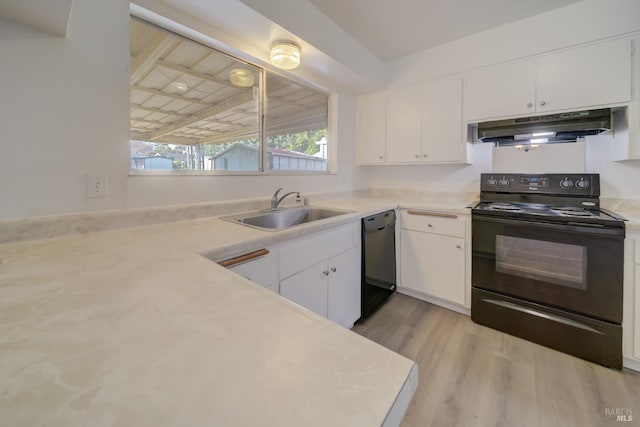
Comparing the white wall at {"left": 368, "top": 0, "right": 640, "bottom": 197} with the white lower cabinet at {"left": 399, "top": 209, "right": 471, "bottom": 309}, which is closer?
the white wall at {"left": 368, "top": 0, "right": 640, "bottom": 197}

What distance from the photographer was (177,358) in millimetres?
418

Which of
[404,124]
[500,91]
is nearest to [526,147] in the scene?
[500,91]

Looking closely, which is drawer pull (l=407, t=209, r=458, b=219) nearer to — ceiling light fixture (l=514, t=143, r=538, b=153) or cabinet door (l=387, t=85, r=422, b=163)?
cabinet door (l=387, t=85, r=422, b=163)

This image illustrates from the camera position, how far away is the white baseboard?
2237mm

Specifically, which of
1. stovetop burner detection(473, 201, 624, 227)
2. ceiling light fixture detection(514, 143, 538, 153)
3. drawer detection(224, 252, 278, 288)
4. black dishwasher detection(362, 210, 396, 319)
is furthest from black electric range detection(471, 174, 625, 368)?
drawer detection(224, 252, 278, 288)

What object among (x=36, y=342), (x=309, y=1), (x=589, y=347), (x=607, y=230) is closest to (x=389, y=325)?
(x=589, y=347)

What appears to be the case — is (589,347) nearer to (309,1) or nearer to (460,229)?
(460,229)

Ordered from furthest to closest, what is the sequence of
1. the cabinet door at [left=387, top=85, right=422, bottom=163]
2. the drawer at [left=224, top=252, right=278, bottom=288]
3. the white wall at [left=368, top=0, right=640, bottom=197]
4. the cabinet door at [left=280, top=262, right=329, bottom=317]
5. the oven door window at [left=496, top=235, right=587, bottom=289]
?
1. the cabinet door at [left=387, top=85, right=422, bottom=163]
2. the white wall at [left=368, top=0, right=640, bottom=197]
3. the oven door window at [left=496, top=235, right=587, bottom=289]
4. the cabinet door at [left=280, top=262, right=329, bottom=317]
5. the drawer at [left=224, top=252, right=278, bottom=288]

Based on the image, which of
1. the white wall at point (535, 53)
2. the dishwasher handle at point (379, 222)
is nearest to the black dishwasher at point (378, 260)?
the dishwasher handle at point (379, 222)

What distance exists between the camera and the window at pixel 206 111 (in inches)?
59.1

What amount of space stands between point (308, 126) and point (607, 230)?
2310 mm

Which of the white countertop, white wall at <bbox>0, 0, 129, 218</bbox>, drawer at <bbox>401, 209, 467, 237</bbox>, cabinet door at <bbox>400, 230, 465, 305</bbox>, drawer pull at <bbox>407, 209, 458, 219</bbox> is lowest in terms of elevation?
cabinet door at <bbox>400, 230, 465, 305</bbox>

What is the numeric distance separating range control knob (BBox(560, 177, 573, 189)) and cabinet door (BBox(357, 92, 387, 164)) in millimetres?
1479

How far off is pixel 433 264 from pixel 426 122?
135 cm
